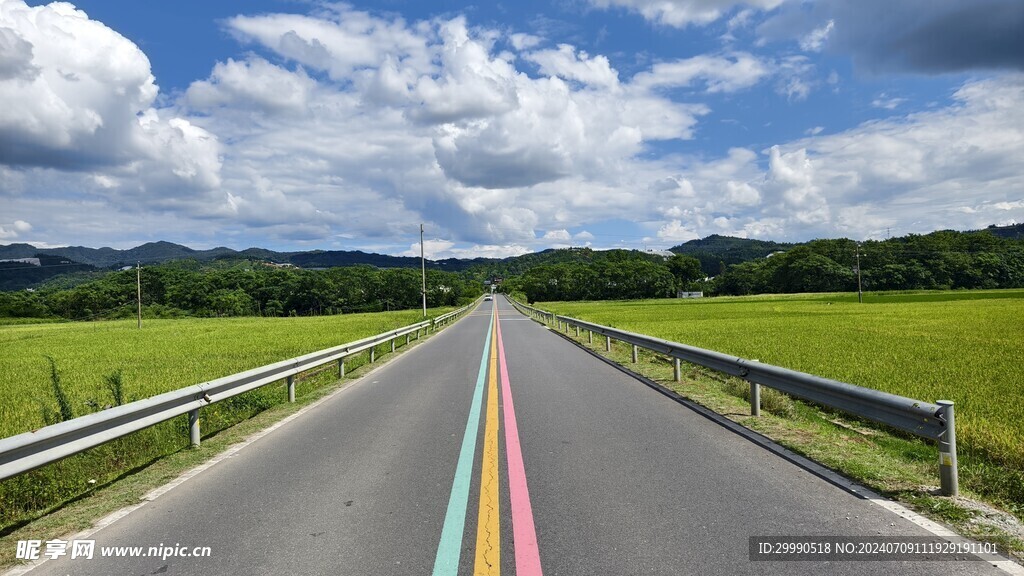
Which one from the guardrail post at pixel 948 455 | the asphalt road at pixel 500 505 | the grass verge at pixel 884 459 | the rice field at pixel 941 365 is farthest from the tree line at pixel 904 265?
the guardrail post at pixel 948 455

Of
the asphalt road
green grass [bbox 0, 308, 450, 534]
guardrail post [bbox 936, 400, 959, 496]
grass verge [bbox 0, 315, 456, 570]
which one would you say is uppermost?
guardrail post [bbox 936, 400, 959, 496]

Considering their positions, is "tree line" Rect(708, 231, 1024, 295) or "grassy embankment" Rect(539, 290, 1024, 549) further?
"tree line" Rect(708, 231, 1024, 295)

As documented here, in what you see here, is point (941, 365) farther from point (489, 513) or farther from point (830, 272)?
point (830, 272)

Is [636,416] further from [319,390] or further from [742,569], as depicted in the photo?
[319,390]

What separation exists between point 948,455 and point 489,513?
379 centimetres

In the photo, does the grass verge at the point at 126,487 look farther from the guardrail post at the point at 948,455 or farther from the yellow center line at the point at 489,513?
the guardrail post at the point at 948,455

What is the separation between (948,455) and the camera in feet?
14.8

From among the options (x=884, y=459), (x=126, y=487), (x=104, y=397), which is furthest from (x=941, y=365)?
(x=104, y=397)

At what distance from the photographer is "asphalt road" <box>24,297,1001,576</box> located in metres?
3.56

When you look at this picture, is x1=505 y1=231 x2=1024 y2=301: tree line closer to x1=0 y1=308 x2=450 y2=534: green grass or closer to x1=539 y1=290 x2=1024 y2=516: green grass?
x1=539 y1=290 x2=1024 y2=516: green grass

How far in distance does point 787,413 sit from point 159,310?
382ft

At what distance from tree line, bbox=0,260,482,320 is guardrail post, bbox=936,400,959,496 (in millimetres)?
114451

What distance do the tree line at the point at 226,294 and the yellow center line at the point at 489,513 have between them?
112m

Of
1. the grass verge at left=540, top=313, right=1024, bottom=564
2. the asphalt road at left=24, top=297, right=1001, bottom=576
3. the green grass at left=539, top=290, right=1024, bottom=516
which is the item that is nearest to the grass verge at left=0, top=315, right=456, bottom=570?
the asphalt road at left=24, top=297, right=1001, bottom=576
